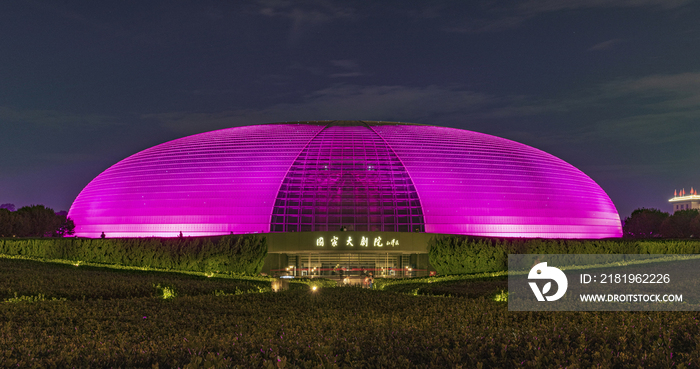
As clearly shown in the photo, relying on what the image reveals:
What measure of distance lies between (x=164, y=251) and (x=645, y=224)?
255ft

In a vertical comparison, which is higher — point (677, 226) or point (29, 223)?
point (677, 226)

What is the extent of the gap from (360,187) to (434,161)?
743 cm

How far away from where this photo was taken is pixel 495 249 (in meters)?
36.6

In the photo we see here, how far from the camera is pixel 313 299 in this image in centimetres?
1802

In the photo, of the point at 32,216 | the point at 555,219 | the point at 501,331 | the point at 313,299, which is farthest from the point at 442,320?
the point at 32,216

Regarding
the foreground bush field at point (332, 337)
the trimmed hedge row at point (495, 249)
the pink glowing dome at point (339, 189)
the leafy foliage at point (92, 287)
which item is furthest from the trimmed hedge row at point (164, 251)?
the foreground bush field at point (332, 337)

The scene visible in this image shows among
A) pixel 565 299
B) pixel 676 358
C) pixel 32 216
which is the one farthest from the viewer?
pixel 32 216

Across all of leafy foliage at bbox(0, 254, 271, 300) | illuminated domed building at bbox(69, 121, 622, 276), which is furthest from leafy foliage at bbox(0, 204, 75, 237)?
leafy foliage at bbox(0, 254, 271, 300)

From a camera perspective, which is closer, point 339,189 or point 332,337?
point 332,337

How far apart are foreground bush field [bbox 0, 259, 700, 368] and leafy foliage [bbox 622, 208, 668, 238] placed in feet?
270

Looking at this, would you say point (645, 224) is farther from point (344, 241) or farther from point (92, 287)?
point (92, 287)

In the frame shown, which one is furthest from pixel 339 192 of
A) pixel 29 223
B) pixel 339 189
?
pixel 29 223

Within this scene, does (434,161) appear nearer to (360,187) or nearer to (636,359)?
(360,187)

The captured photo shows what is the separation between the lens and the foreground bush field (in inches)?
326
